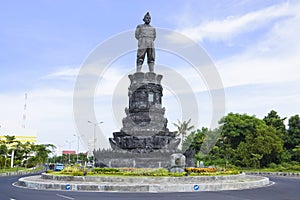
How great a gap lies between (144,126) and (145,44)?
756cm

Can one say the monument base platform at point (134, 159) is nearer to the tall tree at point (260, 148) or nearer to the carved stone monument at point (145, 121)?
the carved stone monument at point (145, 121)

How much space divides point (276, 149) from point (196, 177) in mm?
29729

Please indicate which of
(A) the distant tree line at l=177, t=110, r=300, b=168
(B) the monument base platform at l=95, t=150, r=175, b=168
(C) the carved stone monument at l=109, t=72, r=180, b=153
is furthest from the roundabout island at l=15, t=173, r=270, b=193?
(A) the distant tree line at l=177, t=110, r=300, b=168

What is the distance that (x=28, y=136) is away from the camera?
10138 cm

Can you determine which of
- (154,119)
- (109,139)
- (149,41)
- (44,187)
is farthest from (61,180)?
(149,41)

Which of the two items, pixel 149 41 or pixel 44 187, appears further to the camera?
pixel 149 41

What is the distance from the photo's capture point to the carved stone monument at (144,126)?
26078mm

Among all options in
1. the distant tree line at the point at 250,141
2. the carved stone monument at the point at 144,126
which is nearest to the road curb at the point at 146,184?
the carved stone monument at the point at 144,126

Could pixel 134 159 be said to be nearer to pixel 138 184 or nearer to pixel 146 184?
pixel 138 184

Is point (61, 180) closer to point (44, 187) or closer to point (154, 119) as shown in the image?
point (44, 187)

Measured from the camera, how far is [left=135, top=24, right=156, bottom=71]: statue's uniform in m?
30.9

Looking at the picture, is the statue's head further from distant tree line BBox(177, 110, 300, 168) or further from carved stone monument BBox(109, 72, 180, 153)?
distant tree line BBox(177, 110, 300, 168)

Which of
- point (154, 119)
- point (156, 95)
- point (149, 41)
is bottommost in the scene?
point (154, 119)

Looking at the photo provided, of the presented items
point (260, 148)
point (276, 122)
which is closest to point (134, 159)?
point (260, 148)
